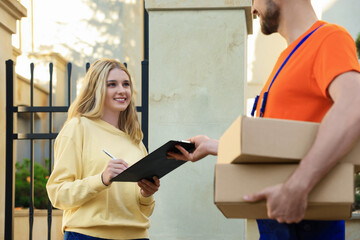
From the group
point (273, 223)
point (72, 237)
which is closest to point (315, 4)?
point (72, 237)

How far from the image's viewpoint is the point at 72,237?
308cm

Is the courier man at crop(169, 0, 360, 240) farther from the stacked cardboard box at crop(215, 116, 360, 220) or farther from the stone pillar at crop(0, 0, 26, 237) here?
the stone pillar at crop(0, 0, 26, 237)

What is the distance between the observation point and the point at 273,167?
1.75 m

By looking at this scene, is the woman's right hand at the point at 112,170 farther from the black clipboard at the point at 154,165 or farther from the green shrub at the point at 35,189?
the green shrub at the point at 35,189

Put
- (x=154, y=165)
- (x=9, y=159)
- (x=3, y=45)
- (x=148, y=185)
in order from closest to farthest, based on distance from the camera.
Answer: (x=154, y=165), (x=148, y=185), (x=9, y=159), (x=3, y=45)

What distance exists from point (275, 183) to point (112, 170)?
1.32 metres

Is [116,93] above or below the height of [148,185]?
above

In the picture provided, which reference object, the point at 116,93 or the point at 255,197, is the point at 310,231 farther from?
the point at 116,93

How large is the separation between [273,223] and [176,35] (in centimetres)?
258

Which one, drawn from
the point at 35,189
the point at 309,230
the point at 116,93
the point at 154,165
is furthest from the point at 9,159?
the point at 35,189

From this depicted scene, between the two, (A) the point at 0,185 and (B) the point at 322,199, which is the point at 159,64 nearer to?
(A) the point at 0,185

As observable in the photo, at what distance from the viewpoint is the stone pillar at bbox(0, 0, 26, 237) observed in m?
4.81

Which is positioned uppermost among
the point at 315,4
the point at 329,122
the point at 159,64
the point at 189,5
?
the point at 315,4

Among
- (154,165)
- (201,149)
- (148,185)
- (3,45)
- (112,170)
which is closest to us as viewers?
→ (201,149)
